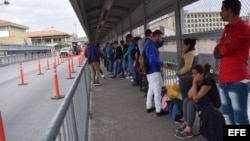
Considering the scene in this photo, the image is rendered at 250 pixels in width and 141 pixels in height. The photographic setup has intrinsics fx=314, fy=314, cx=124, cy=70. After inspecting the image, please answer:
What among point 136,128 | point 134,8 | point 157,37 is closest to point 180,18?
point 157,37

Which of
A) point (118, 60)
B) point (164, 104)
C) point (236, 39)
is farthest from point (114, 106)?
point (118, 60)

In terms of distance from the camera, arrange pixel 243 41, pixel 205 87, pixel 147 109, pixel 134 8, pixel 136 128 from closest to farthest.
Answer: pixel 243 41 < pixel 205 87 < pixel 136 128 < pixel 147 109 < pixel 134 8

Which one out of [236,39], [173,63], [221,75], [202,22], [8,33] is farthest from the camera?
[8,33]

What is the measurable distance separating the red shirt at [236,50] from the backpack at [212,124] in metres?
0.59

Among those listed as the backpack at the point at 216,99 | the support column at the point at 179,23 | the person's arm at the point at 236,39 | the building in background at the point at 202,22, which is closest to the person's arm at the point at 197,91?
the backpack at the point at 216,99

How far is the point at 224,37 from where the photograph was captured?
3732 mm

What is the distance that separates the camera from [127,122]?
606cm

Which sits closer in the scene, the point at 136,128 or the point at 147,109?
the point at 136,128

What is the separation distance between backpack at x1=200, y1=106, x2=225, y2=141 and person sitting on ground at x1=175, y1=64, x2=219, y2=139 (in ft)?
1.02

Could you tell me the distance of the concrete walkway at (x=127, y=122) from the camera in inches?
203

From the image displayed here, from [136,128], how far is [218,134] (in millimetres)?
1886

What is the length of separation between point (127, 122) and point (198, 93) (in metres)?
1.93

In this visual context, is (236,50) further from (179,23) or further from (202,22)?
(179,23)

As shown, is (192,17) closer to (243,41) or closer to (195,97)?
(195,97)
